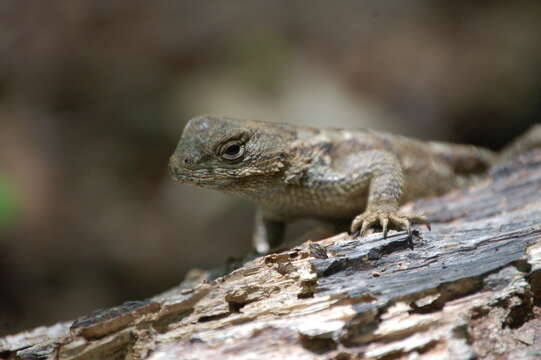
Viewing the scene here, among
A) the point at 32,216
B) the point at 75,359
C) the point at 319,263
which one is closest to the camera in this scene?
the point at 75,359

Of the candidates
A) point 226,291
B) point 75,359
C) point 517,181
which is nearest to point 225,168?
point 226,291

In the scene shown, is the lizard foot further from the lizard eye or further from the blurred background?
the blurred background

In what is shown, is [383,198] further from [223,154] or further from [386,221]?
[223,154]

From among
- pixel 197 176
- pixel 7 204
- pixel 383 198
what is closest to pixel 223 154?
pixel 197 176

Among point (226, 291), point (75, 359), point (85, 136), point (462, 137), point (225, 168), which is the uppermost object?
point (85, 136)

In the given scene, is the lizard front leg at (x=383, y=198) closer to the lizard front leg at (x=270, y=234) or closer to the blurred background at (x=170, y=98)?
the lizard front leg at (x=270, y=234)

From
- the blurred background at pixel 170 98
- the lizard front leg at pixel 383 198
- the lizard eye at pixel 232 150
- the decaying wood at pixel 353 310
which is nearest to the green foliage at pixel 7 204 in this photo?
the blurred background at pixel 170 98

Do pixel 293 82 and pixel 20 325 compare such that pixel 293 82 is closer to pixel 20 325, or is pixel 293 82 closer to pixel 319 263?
pixel 20 325
